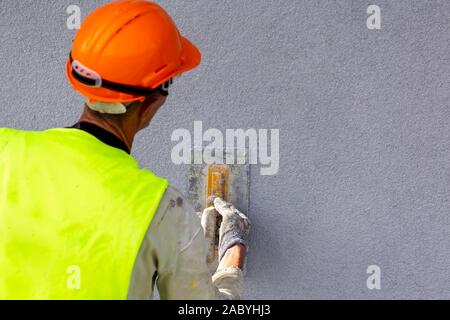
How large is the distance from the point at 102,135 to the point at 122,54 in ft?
0.57

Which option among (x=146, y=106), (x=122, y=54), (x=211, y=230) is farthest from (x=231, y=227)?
(x=122, y=54)

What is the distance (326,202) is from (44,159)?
1262 mm

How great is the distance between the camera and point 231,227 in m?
2.07

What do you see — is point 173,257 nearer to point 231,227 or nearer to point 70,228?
point 70,228

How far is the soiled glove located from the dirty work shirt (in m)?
0.75

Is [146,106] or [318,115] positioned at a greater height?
[318,115]

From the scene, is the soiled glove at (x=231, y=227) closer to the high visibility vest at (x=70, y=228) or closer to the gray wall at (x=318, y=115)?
the gray wall at (x=318, y=115)

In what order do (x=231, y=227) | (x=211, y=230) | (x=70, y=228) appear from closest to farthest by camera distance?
1. (x=70, y=228)
2. (x=231, y=227)
3. (x=211, y=230)

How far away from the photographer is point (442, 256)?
2205 millimetres

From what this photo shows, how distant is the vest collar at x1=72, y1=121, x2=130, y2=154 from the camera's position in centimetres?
126

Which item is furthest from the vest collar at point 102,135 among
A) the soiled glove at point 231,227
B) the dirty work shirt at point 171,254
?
the soiled glove at point 231,227

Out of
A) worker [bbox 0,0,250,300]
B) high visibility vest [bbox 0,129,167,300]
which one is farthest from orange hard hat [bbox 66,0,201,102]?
high visibility vest [bbox 0,129,167,300]

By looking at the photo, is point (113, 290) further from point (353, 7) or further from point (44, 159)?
point (353, 7)

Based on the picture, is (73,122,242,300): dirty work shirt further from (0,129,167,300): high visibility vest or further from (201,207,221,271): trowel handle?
(201,207,221,271): trowel handle
